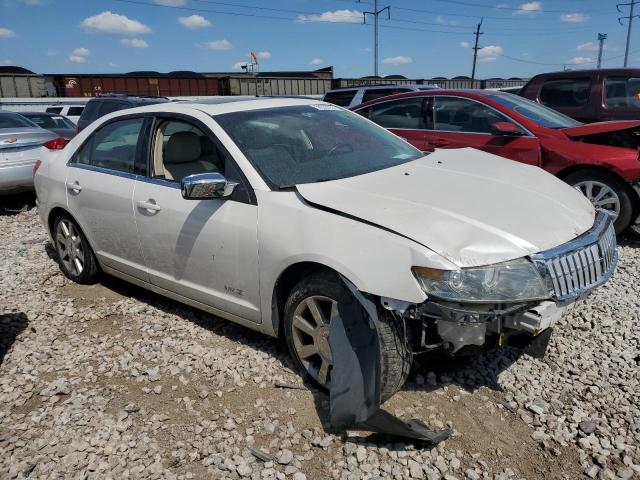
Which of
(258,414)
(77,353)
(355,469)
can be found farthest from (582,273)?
(77,353)

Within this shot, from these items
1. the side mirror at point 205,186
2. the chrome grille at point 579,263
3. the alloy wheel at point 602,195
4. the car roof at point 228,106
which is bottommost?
the alloy wheel at point 602,195

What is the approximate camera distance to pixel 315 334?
287 centimetres

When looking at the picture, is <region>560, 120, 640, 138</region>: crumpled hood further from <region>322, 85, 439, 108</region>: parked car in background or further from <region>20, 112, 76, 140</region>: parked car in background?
<region>20, 112, 76, 140</region>: parked car in background

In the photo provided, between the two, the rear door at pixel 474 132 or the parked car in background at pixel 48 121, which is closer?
the rear door at pixel 474 132

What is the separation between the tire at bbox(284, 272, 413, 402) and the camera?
2549mm

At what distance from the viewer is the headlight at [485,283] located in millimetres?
2352

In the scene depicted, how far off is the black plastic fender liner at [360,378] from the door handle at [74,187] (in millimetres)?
2823

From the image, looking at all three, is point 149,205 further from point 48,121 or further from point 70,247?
point 48,121

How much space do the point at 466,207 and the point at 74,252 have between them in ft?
11.9

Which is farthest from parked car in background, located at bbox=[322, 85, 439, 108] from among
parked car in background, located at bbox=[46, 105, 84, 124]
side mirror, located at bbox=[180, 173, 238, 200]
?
parked car in background, located at bbox=[46, 105, 84, 124]

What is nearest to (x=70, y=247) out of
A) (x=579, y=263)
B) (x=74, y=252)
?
(x=74, y=252)

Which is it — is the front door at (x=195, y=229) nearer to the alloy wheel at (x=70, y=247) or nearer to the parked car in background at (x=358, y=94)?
the alloy wheel at (x=70, y=247)

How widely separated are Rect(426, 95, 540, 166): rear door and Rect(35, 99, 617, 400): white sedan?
202 centimetres

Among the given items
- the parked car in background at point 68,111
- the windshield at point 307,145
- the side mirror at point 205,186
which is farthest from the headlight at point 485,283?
the parked car in background at point 68,111
